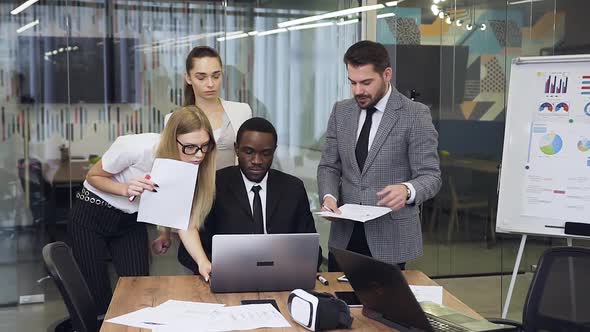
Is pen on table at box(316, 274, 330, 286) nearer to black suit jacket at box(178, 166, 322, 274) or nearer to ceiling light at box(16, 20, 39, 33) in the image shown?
black suit jacket at box(178, 166, 322, 274)

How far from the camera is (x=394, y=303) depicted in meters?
2.22

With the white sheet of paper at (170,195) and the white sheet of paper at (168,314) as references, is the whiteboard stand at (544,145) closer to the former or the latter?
the white sheet of paper at (170,195)

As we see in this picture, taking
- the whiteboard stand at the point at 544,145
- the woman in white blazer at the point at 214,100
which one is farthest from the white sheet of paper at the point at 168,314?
the whiteboard stand at the point at 544,145

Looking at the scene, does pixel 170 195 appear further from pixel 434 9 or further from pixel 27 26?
pixel 434 9

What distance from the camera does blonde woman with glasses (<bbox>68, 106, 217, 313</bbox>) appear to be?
304cm

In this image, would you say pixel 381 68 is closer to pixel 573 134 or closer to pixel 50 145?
pixel 573 134

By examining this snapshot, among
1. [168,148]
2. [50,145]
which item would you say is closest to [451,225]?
[50,145]

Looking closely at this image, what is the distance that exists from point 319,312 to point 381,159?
1.12m

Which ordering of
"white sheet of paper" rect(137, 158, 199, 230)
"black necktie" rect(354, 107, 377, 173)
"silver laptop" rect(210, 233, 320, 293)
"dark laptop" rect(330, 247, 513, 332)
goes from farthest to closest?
"black necktie" rect(354, 107, 377, 173) → "white sheet of paper" rect(137, 158, 199, 230) → "silver laptop" rect(210, 233, 320, 293) → "dark laptop" rect(330, 247, 513, 332)

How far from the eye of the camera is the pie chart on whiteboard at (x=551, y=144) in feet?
12.6

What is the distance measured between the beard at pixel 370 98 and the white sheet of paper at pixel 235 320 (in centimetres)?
110

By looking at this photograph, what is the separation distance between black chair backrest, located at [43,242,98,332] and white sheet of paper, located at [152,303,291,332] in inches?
11.5

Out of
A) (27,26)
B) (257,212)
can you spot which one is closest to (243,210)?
(257,212)

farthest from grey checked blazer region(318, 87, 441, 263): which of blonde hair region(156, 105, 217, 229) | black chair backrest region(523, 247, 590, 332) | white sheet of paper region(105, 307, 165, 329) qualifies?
white sheet of paper region(105, 307, 165, 329)
